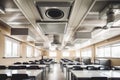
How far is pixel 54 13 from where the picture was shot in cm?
388

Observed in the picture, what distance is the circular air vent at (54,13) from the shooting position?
12.3 feet

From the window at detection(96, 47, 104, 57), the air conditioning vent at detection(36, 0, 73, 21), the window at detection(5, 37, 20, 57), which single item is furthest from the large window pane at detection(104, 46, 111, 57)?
the air conditioning vent at detection(36, 0, 73, 21)

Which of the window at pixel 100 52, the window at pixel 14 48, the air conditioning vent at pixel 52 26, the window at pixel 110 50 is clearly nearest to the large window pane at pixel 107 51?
the window at pixel 110 50

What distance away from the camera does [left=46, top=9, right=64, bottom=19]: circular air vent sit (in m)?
3.76

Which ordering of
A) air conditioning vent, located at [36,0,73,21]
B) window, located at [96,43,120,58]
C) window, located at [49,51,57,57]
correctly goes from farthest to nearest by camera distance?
window, located at [49,51,57,57], window, located at [96,43,120,58], air conditioning vent, located at [36,0,73,21]

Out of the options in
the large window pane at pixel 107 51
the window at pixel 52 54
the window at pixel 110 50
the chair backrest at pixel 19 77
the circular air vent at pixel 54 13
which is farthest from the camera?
the window at pixel 52 54

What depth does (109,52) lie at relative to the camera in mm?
12555

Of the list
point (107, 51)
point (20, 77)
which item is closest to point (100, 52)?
point (107, 51)

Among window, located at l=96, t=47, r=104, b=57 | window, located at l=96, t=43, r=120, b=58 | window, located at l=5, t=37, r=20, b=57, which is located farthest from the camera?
window, located at l=96, t=47, r=104, b=57

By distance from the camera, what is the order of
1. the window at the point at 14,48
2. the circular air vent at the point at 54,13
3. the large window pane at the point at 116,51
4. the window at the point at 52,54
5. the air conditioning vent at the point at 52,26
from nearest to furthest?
1. the circular air vent at the point at 54,13
2. the air conditioning vent at the point at 52,26
3. the window at the point at 14,48
4. the large window pane at the point at 116,51
5. the window at the point at 52,54

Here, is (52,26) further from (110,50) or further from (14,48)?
(110,50)

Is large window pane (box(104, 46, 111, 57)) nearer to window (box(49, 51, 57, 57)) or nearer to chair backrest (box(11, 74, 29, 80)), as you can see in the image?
chair backrest (box(11, 74, 29, 80))

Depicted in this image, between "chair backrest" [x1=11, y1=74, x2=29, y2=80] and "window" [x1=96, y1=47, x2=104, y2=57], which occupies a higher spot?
"window" [x1=96, y1=47, x2=104, y2=57]

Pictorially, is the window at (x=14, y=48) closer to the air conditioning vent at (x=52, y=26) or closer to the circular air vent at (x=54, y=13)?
the air conditioning vent at (x=52, y=26)
